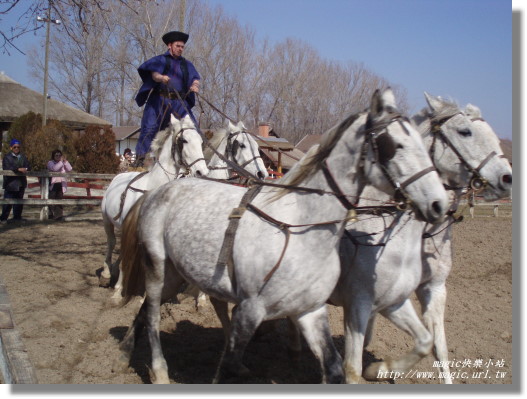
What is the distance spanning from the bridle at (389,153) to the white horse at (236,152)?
3942 mm

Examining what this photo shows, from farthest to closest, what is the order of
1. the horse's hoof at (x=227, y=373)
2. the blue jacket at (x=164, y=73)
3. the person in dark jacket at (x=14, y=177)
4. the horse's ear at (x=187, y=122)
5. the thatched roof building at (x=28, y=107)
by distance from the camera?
the thatched roof building at (x=28, y=107) → the person in dark jacket at (x=14, y=177) → the blue jacket at (x=164, y=73) → the horse's ear at (x=187, y=122) → the horse's hoof at (x=227, y=373)

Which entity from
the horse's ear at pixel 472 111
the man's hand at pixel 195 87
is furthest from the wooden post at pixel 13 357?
the man's hand at pixel 195 87

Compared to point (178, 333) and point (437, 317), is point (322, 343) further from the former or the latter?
point (178, 333)

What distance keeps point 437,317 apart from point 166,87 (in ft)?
16.1

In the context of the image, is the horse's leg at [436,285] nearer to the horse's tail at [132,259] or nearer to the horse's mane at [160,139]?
the horse's tail at [132,259]

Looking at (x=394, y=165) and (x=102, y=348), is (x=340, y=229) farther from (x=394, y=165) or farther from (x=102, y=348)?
(x=102, y=348)

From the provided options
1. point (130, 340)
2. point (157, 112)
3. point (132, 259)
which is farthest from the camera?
point (157, 112)

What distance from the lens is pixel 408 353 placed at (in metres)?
3.93

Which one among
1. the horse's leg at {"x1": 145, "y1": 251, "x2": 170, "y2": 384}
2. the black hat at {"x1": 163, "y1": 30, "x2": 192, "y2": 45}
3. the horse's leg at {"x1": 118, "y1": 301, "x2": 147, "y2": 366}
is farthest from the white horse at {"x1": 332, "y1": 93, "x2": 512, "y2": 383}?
the black hat at {"x1": 163, "y1": 30, "x2": 192, "y2": 45}

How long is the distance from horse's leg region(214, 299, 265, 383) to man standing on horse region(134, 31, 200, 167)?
4251 mm

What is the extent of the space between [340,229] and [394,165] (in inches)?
23.6

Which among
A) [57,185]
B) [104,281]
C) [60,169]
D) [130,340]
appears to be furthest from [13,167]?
[130,340]

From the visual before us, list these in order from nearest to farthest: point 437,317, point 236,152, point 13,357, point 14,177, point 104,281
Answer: point 13,357 → point 437,317 → point 236,152 → point 104,281 → point 14,177

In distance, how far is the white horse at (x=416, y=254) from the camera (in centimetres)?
394
